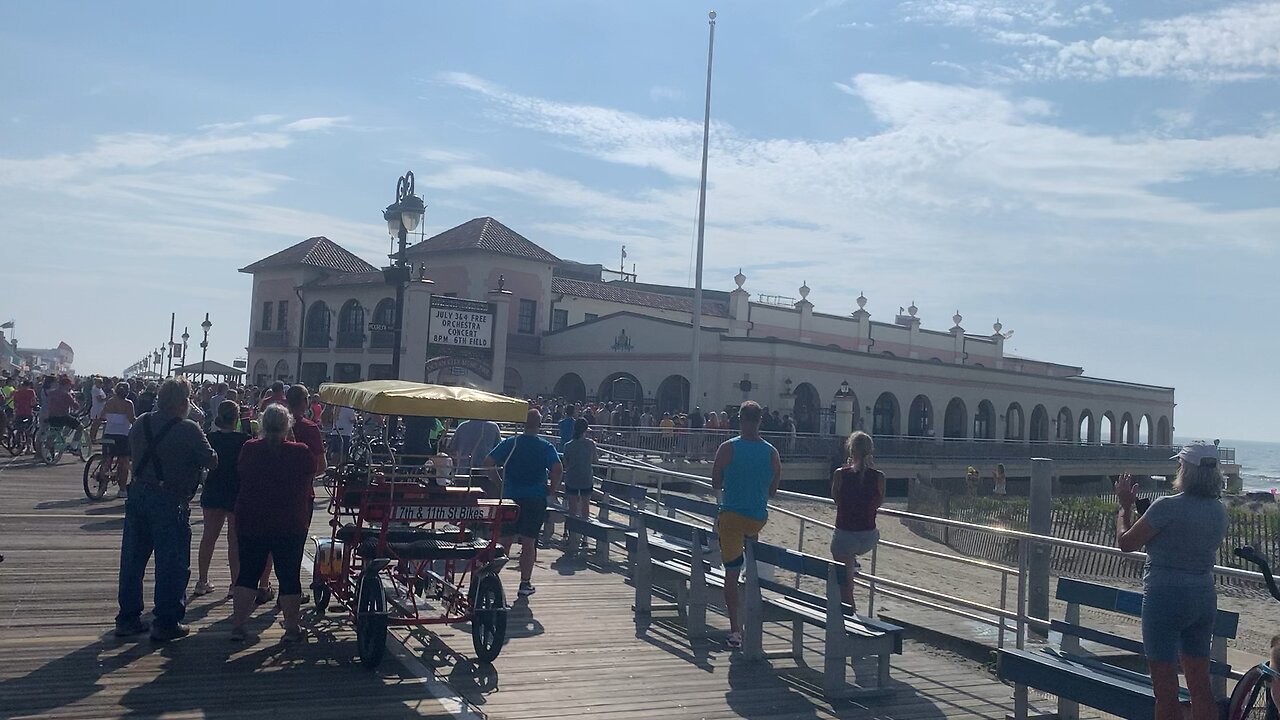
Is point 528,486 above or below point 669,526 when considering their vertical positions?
above

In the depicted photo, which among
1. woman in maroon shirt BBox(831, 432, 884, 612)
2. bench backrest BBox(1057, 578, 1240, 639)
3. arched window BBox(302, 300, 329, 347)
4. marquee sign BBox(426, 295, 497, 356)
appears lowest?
bench backrest BBox(1057, 578, 1240, 639)

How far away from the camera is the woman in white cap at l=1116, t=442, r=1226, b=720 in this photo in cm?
535

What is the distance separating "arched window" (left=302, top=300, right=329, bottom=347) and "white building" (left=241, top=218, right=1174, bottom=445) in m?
0.10

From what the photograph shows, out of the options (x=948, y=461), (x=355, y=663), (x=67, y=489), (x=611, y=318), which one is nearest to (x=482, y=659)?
(x=355, y=663)

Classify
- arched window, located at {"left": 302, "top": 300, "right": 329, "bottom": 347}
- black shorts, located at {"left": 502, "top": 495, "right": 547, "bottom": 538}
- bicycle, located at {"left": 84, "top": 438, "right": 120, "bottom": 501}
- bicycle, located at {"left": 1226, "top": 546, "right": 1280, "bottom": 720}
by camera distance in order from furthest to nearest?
arched window, located at {"left": 302, "top": 300, "right": 329, "bottom": 347} → bicycle, located at {"left": 84, "top": 438, "right": 120, "bottom": 501} → black shorts, located at {"left": 502, "top": 495, "right": 547, "bottom": 538} → bicycle, located at {"left": 1226, "top": 546, "right": 1280, "bottom": 720}

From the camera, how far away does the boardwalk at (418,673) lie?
6566 mm

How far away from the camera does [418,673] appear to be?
7.48 m

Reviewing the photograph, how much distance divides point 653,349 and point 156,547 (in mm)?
34948

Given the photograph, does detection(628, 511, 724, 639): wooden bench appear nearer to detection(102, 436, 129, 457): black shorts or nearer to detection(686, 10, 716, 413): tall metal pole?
detection(102, 436, 129, 457): black shorts

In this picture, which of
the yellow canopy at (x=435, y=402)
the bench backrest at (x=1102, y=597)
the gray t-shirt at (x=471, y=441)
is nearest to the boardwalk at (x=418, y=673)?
the bench backrest at (x=1102, y=597)

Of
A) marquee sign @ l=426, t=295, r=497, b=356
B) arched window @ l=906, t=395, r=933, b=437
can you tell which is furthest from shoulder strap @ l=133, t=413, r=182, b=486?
arched window @ l=906, t=395, r=933, b=437

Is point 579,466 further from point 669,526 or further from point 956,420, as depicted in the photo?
point 956,420

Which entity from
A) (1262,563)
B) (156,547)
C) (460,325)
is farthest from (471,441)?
(460,325)

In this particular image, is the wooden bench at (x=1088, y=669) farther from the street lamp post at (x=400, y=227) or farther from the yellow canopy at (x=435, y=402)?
the street lamp post at (x=400, y=227)
